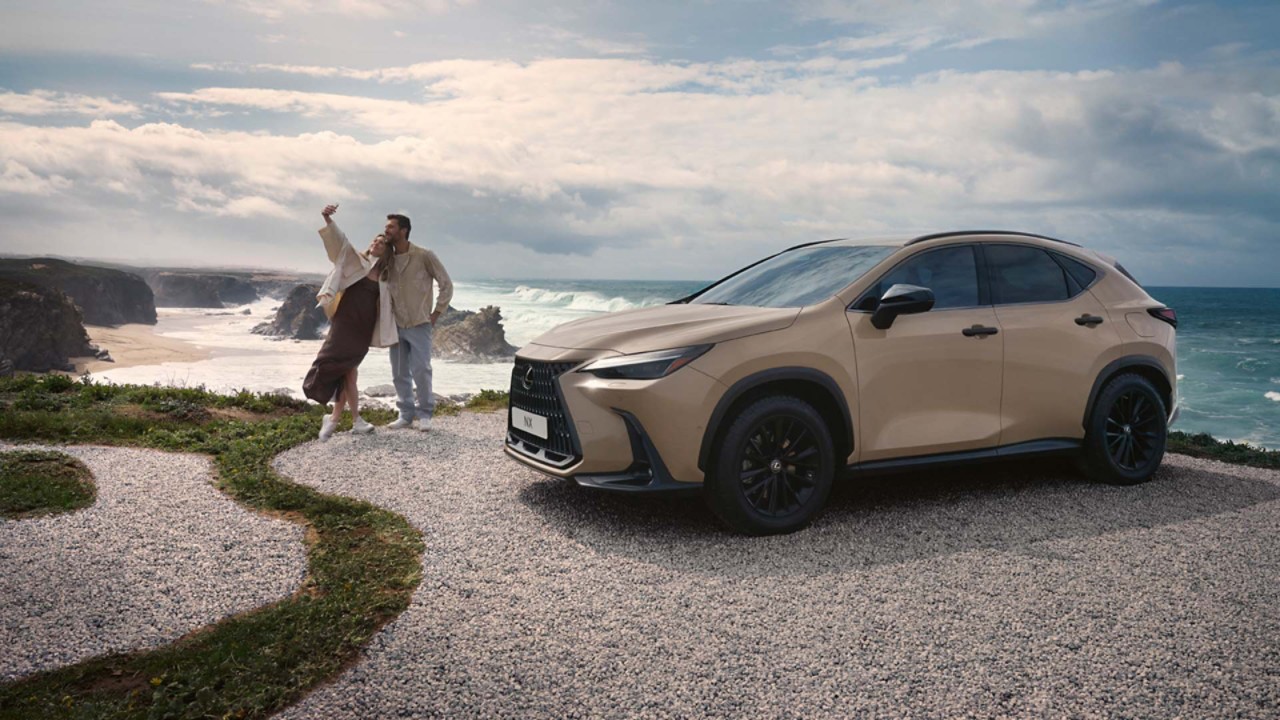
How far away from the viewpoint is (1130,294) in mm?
6746

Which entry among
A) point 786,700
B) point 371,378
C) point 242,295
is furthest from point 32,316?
point 242,295

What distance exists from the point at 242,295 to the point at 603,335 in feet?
295

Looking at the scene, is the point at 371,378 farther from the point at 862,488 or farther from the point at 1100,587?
the point at 1100,587

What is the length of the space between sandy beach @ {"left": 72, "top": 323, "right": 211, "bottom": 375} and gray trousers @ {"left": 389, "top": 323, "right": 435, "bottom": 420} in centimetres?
2929

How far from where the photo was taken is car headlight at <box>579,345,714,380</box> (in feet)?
16.4

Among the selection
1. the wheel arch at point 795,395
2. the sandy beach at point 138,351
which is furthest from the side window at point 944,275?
the sandy beach at point 138,351

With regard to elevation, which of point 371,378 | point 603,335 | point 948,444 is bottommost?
point 371,378

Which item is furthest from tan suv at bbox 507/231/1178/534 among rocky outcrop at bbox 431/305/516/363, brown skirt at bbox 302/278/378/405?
rocky outcrop at bbox 431/305/516/363

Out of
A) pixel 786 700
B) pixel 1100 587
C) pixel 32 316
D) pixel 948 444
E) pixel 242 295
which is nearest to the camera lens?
pixel 786 700

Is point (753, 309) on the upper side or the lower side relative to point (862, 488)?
upper

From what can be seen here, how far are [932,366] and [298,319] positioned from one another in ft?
164

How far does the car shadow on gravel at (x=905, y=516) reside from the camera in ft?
16.7

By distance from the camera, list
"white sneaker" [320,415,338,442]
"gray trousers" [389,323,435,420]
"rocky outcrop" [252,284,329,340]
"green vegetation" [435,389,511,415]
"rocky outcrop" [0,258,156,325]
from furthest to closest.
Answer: "rocky outcrop" [0,258,156,325] < "rocky outcrop" [252,284,329,340] < "green vegetation" [435,389,511,415] < "gray trousers" [389,323,435,420] < "white sneaker" [320,415,338,442]

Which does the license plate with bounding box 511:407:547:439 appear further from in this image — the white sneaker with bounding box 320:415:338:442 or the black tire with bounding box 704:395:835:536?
the white sneaker with bounding box 320:415:338:442
